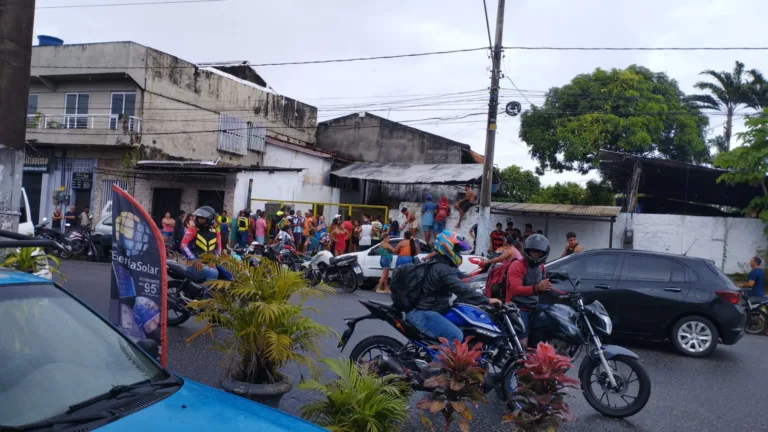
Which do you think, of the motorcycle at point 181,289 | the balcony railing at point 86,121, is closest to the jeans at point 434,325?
the motorcycle at point 181,289

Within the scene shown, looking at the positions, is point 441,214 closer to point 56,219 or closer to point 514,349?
point 56,219

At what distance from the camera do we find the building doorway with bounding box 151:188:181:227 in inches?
1032

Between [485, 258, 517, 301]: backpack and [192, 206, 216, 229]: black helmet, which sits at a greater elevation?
[192, 206, 216, 229]: black helmet

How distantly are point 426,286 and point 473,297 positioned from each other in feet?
1.43

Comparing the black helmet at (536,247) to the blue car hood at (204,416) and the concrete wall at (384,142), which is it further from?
the concrete wall at (384,142)

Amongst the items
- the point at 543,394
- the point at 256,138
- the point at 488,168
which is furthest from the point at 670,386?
the point at 256,138

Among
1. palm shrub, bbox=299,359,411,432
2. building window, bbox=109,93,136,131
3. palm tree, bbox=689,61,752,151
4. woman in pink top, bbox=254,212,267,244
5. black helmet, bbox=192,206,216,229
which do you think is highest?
palm tree, bbox=689,61,752,151

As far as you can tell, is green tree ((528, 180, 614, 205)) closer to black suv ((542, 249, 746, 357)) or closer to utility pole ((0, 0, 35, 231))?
black suv ((542, 249, 746, 357))

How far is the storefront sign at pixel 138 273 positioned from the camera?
16.7ft

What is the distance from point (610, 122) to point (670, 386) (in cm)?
2109

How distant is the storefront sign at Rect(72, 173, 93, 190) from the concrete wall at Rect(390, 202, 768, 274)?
1927 cm

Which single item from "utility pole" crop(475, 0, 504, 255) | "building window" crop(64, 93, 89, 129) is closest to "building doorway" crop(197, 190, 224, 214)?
"building window" crop(64, 93, 89, 129)

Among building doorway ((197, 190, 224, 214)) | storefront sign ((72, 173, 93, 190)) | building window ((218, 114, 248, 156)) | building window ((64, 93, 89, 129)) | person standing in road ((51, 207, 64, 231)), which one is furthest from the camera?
building window ((218, 114, 248, 156))

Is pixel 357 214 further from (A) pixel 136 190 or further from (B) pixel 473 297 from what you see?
(B) pixel 473 297
